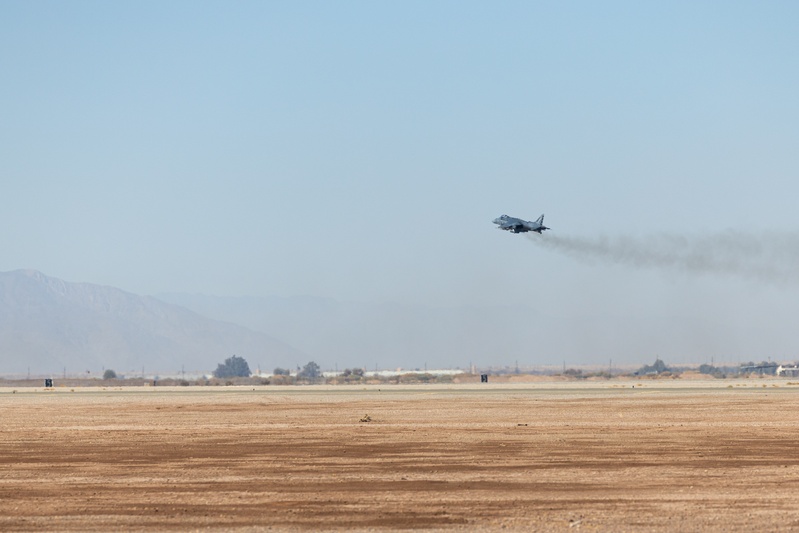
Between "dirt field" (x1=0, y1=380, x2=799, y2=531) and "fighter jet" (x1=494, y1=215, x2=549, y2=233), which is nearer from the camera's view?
"dirt field" (x1=0, y1=380, x2=799, y2=531)

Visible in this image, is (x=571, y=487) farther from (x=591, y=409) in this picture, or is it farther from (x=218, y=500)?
(x=591, y=409)

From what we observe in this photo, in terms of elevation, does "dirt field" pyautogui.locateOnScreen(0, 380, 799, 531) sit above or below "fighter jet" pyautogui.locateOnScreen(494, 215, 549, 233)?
below

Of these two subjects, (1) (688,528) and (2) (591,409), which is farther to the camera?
(2) (591,409)

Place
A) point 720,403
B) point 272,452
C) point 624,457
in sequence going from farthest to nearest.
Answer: point 720,403 < point 272,452 < point 624,457

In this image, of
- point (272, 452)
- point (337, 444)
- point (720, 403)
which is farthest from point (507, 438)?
point (720, 403)

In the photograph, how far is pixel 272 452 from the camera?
37844mm

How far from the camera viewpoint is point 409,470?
31922 millimetres

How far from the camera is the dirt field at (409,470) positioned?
2370 cm

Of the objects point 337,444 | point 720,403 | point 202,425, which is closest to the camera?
point 337,444

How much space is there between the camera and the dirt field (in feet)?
77.8

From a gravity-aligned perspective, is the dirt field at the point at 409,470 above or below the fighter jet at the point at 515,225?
below

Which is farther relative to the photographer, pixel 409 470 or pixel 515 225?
pixel 515 225

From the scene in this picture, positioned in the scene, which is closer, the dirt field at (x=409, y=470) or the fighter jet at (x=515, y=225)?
the dirt field at (x=409, y=470)

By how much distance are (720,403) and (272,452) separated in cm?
3464
